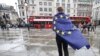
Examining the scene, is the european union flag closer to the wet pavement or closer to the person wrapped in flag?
the person wrapped in flag

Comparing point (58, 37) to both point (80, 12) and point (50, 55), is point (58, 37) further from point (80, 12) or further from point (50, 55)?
point (80, 12)

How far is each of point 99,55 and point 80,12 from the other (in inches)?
4575

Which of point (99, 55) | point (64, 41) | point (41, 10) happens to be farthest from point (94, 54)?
point (41, 10)

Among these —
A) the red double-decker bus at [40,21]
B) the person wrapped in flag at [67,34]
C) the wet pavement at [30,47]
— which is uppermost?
the person wrapped in flag at [67,34]

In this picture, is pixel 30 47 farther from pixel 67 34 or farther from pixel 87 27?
pixel 87 27

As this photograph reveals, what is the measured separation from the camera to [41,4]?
124m

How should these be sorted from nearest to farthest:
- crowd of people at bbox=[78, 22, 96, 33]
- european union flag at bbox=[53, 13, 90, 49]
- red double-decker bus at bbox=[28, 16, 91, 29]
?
european union flag at bbox=[53, 13, 90, 49], crowd of people at bbox=[78, 22, 96, 33], red double-decker bus at bbox=[28, 16, 91, 29]

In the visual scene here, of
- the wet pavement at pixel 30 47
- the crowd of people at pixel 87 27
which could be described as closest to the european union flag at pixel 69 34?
the wet pavement at pixel 30 47

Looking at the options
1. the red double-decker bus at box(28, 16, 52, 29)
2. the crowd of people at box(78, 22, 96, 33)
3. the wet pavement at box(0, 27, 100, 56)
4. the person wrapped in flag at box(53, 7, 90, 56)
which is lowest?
the red double-decker bus at box(28, 16, 52, 29)

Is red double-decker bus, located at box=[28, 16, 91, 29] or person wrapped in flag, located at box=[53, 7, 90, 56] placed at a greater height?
person wrapped in flag, located at box=[53, 7, 90, 56]

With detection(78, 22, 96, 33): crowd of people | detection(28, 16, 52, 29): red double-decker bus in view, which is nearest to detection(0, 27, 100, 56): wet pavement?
detection(78, 22, 96, 33): crowd of people

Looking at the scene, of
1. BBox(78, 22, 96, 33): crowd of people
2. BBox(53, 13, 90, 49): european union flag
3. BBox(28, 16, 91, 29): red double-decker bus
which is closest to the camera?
BBox(53, 13, 90, 49): european union flag

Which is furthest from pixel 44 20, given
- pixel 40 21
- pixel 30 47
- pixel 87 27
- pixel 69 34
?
pixel 69 34

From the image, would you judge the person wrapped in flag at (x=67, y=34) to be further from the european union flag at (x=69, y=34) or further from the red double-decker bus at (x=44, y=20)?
the red double-decker bus at (x=44, y=20)
